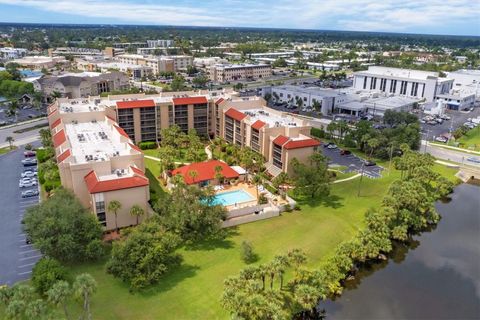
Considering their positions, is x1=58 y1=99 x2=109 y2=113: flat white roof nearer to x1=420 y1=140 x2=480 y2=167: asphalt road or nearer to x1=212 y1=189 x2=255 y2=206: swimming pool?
x1=212 y1=189 x2=255 y2=206: swimming pool

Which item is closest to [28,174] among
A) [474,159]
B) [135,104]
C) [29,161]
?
[29,161]

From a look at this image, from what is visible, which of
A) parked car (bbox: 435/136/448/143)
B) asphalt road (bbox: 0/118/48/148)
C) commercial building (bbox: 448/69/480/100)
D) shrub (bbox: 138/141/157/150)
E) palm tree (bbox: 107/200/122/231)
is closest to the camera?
palm tree (bbox: 107/200/122/231)

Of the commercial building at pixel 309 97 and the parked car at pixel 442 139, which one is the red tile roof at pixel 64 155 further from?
the parked car at pixel 442 139

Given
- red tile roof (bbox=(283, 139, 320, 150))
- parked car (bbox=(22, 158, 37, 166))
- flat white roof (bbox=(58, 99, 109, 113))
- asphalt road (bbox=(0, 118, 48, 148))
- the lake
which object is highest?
flat white roof (bbox=(58, 99, 109, 113))

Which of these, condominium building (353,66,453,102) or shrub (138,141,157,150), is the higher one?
condominium building (353,66,453,102)

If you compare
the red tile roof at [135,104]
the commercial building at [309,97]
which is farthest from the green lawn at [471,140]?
the red tile roof at [135,104]

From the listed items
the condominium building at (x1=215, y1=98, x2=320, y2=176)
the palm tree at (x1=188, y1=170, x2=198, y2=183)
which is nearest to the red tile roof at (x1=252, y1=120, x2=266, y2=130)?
the condominium building at (x1=215, y1=98, x2=320, y2=176)
